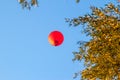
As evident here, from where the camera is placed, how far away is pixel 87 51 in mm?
29906

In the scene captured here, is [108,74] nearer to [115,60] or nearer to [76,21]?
[115,60]

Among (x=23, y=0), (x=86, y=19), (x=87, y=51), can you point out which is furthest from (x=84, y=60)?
(x=23, y=0)

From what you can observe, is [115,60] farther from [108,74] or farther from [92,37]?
[92,37]

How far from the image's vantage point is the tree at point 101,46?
27984 millimetres

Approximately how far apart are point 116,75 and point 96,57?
1.74 meters

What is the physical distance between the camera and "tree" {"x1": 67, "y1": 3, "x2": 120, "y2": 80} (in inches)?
1102

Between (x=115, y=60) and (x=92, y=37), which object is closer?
(x=115, y=60)

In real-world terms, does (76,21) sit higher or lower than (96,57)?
higher

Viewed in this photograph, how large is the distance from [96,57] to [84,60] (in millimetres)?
1694

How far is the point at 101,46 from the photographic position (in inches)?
1130

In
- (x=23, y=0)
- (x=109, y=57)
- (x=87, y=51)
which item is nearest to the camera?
(x=23, y=0)

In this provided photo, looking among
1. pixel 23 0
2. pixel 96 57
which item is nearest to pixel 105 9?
pixel 96 57

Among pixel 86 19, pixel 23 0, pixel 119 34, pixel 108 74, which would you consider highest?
pixel 86 19

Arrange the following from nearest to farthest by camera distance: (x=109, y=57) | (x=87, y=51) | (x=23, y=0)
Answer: (x=23, y=0) → (x=109, y=57) → (x=87, y=51)
